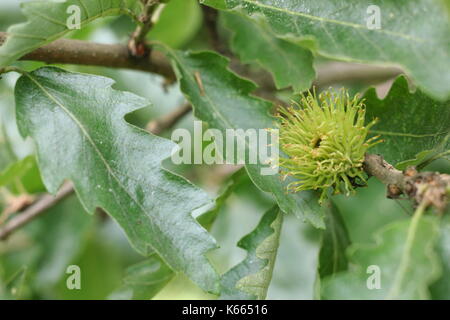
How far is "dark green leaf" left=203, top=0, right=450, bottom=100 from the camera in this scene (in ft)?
3.62

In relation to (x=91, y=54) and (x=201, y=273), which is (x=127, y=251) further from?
(x=201, y=273)

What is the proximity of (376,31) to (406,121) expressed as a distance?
31 cm

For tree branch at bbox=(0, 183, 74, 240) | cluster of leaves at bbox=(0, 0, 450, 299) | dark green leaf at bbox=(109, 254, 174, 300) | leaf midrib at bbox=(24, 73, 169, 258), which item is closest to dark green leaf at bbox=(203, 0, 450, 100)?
cluster of leaves at bbox=(0, 0, 450, 299)

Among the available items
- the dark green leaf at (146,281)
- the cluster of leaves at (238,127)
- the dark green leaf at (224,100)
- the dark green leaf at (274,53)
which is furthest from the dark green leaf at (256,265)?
the dark green leaf at (274,53)

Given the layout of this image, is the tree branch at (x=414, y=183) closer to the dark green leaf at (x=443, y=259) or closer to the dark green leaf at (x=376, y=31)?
the dark green leaf at (x=443, y=259)

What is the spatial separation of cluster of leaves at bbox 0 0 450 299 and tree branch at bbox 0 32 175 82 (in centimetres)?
9

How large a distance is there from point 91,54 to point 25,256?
1.33 meters

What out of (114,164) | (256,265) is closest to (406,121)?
(256,265)

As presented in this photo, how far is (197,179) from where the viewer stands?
9.57 feet

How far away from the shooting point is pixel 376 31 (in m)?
1.20

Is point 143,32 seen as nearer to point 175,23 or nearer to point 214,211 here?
point 214,211

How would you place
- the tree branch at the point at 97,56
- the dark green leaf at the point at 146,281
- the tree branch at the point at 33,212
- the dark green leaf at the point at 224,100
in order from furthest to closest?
the tree branch at the point at 33,212 → the dark green leaf at the point at 146,281 → the tree branch at the point at 97,56 → the dark green leaf at the point at 224,100

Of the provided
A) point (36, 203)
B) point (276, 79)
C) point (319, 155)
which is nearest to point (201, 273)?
point (319, 155)

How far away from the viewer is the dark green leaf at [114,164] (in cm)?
123
